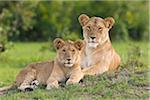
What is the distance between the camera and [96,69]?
912cm

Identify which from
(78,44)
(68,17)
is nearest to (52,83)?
(78,44)

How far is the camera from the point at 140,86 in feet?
27.1

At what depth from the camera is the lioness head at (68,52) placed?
8031 millimetres

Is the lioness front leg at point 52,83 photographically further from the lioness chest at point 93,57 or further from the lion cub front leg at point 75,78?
the lioness chest at point 93,57

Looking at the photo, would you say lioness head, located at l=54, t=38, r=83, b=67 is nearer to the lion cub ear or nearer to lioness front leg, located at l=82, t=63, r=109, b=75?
the lion cub ear

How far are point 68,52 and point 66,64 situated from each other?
20 cm

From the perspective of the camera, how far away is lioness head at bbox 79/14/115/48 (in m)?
8.82

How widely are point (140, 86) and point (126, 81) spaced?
0.23m

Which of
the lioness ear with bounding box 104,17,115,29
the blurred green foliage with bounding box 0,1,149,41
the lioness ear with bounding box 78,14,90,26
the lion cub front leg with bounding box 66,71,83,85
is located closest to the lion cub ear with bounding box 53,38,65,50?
the lion cub front leg with bounding box 66,71,83,85

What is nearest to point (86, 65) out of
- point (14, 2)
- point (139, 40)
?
point (14, 2)

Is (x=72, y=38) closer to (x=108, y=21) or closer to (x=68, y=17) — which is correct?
(x=108, y=21)

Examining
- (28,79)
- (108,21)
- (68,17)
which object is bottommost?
(28,79)

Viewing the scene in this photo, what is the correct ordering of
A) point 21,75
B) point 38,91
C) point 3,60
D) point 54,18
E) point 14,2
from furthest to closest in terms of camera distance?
1. point 54,18
2. point 14,2
3. point 3,60
4. point 21,75
5. point 38,91

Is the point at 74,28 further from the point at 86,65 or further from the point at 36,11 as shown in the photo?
the point at 86,65
